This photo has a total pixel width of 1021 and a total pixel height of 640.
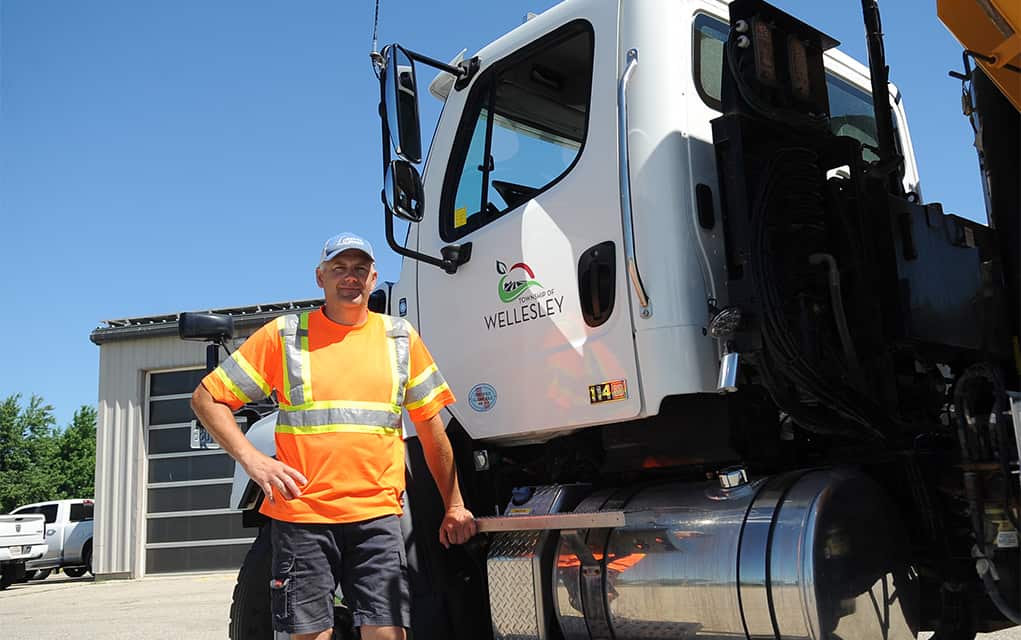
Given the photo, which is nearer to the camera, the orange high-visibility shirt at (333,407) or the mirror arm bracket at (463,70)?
the orange high-visibility shirt at (333,407)

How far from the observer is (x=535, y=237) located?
12.0 ft

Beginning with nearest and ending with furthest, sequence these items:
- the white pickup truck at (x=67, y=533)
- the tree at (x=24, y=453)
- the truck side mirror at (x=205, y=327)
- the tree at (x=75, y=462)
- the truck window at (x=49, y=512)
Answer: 1. the truck side mirror at (x=205, y=327)
2. the white pickup truck at (x=67, y=533)
3. the truck window at (x=49, y=512)
4. the tree at (x=24, y=453)
5. the tree at (x=75, y=462)

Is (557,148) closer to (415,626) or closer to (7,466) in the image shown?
(415,626)

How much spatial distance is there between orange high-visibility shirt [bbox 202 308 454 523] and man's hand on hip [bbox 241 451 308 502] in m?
0.11

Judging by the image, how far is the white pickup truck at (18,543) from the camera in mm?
19156

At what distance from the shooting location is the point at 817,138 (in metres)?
3.51

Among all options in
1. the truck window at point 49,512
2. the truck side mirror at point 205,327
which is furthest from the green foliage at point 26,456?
the truck side mirror at point 205,327

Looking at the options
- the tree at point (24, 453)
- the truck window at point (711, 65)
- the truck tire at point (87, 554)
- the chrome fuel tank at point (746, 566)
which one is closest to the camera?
the chrome fuel tank at point (746, 566)

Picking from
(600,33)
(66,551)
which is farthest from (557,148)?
(66,551)

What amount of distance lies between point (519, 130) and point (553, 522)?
1651mm

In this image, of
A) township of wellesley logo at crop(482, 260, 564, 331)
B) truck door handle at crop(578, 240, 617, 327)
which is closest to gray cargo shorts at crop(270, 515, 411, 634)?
township of wellesley logo at crop(482, 260, 564, 331)

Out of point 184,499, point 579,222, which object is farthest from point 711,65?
point 184,499

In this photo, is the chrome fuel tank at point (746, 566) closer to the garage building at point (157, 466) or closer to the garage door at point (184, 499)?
the garage building at point (157, 466)

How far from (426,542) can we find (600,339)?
1022 mm
